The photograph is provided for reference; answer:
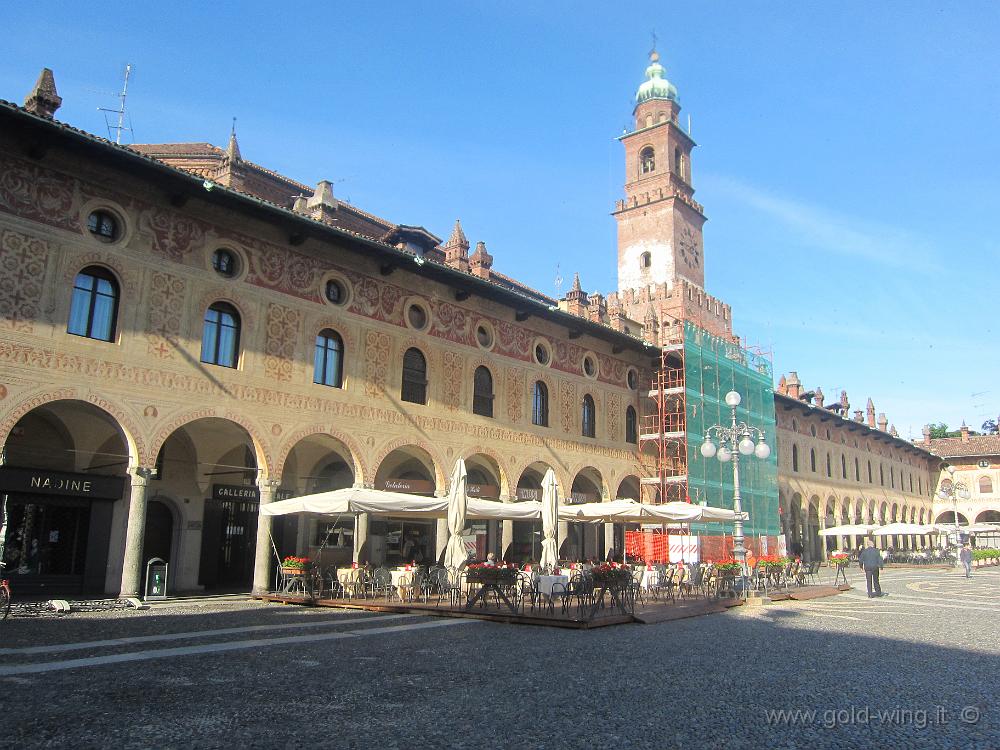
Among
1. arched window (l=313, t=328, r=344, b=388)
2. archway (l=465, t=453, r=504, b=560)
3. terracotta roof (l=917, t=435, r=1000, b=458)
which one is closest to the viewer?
arched window (l=313, t=328, r=344, b=388)

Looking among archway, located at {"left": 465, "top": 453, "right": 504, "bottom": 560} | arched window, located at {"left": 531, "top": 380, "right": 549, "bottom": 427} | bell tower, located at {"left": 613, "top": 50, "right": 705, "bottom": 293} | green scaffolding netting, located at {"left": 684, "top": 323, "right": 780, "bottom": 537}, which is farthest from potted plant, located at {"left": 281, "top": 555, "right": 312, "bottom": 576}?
bell tower, located at {"left": 613, "top": 50, "right": 705, "bottom": 293}

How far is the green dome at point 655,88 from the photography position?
49656mm

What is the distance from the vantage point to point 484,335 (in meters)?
23.0

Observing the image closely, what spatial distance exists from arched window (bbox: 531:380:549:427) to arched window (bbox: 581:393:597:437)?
203cm

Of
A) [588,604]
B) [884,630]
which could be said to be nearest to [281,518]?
[588,604]

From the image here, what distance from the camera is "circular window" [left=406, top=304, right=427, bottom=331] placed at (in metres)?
20.7

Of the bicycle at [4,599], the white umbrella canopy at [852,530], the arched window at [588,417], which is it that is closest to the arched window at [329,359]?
the bicycle at [4,599]

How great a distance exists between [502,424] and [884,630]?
39.7 feet

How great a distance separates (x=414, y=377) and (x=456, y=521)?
19.7ft

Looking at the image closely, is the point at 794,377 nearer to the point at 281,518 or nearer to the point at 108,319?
the point at 281,518

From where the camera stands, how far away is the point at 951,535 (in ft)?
163

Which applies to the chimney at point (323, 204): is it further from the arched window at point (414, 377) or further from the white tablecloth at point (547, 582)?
the white tablecloth at point (547, 582)

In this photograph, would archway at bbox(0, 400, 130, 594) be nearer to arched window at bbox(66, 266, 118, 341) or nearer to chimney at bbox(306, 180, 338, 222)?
arched window at bbox(66, 266, 118, 341)

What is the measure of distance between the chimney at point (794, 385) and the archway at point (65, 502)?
120ft
